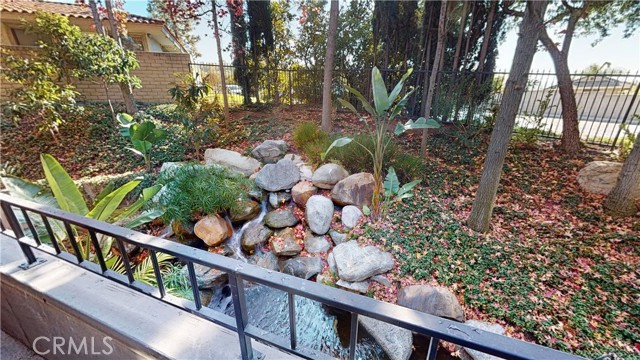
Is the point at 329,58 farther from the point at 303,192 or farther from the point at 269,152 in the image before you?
the point at 303,192

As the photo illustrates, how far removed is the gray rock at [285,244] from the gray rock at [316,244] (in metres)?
0.14

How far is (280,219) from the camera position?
13.6 ft

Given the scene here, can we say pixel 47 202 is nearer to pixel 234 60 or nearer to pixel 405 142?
pixel 405 142

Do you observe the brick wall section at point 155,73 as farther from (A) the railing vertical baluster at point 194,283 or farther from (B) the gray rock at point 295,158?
(A) the railing vertical baluster at point 194,283

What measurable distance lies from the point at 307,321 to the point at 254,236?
1.53 m

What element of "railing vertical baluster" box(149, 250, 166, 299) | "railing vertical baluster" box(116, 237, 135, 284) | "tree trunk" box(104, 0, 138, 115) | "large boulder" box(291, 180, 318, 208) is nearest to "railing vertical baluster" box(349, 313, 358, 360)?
"railing vertical baluster" box(149, 250, 166, 299)

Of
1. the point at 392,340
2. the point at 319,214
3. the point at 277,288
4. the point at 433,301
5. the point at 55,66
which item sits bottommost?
the point at 392,340

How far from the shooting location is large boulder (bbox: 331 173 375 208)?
13.4 ft

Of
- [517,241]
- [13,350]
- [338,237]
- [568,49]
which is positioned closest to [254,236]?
[338,237]

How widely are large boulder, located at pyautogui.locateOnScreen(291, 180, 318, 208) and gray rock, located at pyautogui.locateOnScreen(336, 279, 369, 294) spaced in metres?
1.57

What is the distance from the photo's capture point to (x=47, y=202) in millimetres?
2246

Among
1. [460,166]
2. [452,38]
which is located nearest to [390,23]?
[452,38]

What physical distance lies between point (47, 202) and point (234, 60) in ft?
27.2

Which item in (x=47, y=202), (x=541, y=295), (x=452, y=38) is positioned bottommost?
(x=541, y=295)
